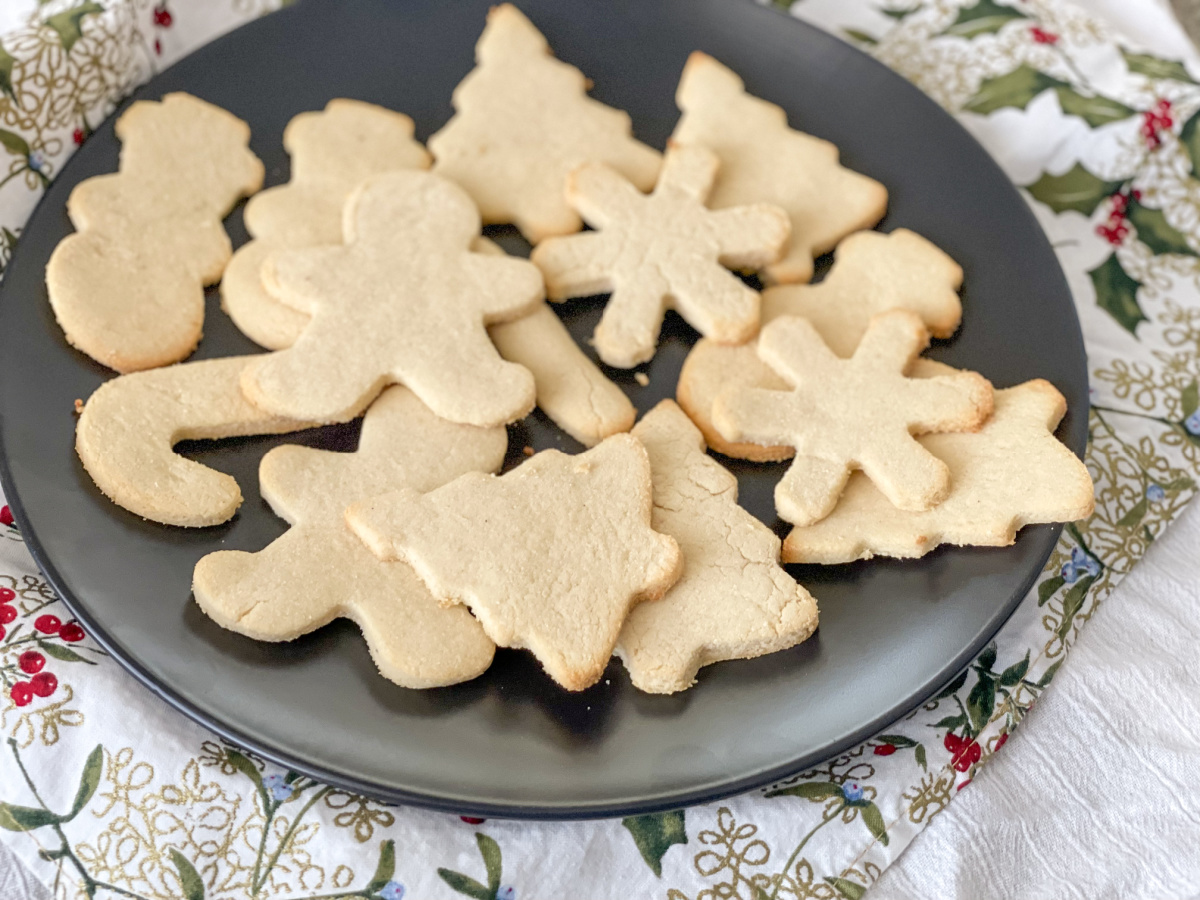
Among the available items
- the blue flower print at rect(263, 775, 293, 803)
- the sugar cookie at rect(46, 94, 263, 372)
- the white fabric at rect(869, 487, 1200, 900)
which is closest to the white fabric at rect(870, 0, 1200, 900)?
the white fabric at rect(869, 487, 1200, 900)

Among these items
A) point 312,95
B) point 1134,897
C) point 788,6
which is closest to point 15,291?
point 312,95

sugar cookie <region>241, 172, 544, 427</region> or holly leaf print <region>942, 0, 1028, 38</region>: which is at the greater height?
holly leaf print <region>942, 0, 1028, 38</region>

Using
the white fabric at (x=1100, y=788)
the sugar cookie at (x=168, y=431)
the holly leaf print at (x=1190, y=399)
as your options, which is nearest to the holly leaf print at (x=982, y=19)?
the holly leaf print at (x=1190, y=399)

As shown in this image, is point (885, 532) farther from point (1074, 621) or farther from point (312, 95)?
point (312, 95)

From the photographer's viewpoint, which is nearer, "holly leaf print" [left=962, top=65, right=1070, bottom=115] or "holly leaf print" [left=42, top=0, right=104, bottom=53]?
"holly leaf print" [left=42, top=0, right=104, bottom=53]

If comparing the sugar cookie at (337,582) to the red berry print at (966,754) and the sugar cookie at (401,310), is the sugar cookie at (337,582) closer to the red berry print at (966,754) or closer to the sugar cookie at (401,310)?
the sugar cookie at (401,310)

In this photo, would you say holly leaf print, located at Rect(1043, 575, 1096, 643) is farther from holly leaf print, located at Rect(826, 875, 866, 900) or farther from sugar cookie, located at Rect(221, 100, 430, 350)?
sugar cookie, located at Rect(221, 100, 430, 350)
